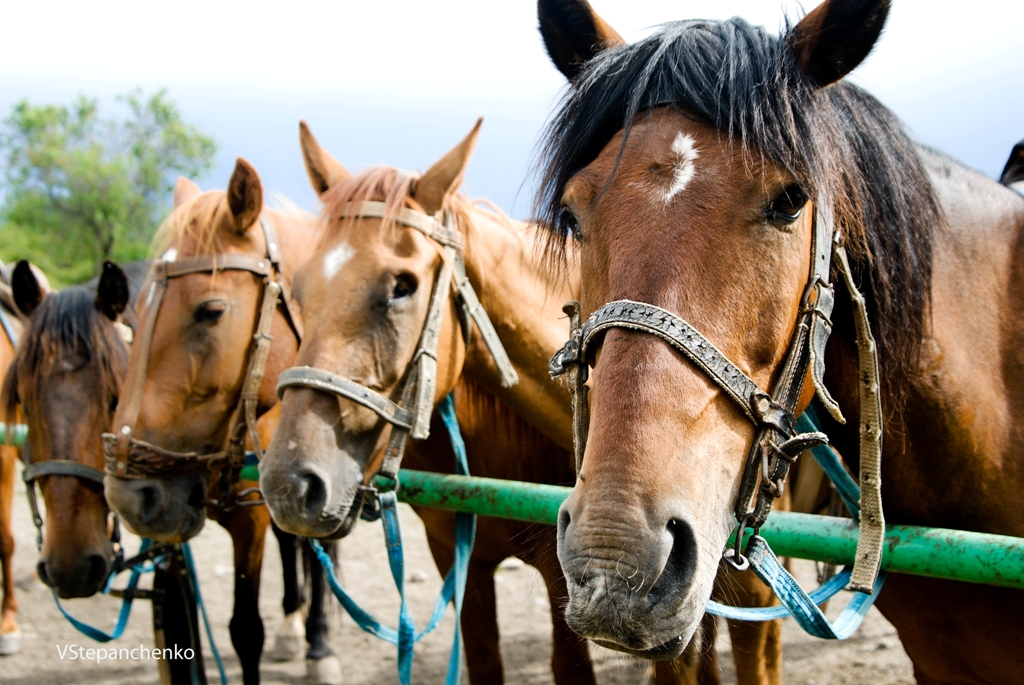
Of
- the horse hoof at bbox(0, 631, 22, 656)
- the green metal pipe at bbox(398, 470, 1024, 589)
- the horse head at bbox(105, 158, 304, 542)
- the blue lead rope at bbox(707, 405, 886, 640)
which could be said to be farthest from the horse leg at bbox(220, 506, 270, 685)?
the blue lead rope at bbox(707, 405, 886, 640)

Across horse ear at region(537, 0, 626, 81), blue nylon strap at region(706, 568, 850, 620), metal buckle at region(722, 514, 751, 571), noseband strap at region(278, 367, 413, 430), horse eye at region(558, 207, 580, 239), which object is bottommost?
blue nylon strap at region(706, 568, 850, 620)

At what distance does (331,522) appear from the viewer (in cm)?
234

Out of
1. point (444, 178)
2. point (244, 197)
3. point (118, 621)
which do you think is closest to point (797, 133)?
point (444, 178)

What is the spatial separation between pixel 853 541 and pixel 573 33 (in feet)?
4.37

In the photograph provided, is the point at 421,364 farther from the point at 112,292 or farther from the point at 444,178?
the point at 112,292

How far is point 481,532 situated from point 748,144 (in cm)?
204

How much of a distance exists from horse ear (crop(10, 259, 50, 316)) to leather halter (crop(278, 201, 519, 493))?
7.30ft

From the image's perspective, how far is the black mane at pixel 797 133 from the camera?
4.58 feet

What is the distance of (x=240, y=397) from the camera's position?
124 inches

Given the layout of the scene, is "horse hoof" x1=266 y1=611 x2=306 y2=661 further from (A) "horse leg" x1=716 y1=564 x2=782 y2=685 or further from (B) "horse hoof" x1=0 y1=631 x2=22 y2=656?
(A) "horse leg" x1=716 y1=564 x2=782 y2=685

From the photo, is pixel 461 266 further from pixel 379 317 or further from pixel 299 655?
pixel 299 655

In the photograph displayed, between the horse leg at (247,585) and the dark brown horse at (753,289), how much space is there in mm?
2661

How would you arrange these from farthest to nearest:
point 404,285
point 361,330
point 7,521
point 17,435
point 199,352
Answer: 1. point 7,521
2. point 17,435
3. point 199,352
4. point 404,285
5. point 361,330

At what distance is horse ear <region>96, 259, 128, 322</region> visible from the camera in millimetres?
3574
